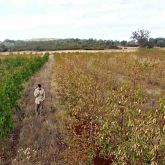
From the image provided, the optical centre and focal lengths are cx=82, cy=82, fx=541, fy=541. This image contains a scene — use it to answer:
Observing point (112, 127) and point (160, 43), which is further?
point (160, 43)

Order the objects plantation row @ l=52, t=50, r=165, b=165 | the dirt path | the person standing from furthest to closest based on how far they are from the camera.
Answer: the person standing
the dirt path
plantation row @ l=52, t=50, r=165, b=165

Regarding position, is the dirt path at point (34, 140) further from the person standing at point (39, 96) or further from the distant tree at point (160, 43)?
the distant tree at point (160, 43)

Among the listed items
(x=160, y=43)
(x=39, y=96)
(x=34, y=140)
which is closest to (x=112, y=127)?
(x=34, y=140)

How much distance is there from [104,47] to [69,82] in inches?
3693

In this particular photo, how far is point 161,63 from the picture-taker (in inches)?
1502

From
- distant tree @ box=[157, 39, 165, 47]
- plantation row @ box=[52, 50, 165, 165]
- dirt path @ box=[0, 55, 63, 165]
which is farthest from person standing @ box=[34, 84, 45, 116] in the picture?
distant tree @ box=[157, 39, 165, 47]

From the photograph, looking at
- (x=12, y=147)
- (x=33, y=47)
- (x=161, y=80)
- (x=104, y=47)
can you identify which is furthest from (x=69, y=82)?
(x=33, y=47)

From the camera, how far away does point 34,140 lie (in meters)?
18.9

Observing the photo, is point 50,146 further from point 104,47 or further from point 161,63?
point 104,47

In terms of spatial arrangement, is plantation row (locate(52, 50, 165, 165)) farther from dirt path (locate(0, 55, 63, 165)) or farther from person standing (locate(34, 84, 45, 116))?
person standing (locate(34, 84, 45, 116))

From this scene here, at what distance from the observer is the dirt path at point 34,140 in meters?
16.1

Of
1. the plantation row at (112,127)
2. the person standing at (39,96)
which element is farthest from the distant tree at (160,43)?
the person standing at (39,96)

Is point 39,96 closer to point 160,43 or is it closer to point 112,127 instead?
point 112,127

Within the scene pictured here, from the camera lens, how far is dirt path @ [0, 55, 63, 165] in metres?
16.1
